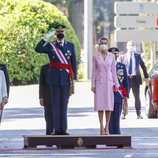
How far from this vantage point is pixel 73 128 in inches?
917

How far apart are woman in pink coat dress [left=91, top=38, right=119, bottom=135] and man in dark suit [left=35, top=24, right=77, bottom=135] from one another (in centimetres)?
66

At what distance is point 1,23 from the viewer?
47.6 meters

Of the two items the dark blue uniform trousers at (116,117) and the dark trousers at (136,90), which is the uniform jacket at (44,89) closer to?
the dark blue uniform trousers at (116,117)

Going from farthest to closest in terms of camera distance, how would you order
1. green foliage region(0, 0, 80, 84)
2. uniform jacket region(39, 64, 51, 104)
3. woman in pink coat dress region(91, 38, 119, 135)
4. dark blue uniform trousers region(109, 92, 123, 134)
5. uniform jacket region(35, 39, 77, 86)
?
green foliage region(0, 0, 80, 84) < dark blue uniform trousers region(109, 92, 123, 134) < woman in pink coat dress region(91, 38, 119, 135) < uniform jacket region(39, 64, 51, 104) < uniform jacket region(35, 39, 77, 86)

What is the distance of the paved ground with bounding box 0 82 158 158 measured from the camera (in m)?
17.5

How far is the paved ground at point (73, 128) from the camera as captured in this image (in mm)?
17531

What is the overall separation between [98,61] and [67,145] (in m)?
2.01

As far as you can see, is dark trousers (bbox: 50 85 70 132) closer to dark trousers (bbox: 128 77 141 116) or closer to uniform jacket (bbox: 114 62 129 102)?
uniform jacket (bbox: 114 62 129 102)

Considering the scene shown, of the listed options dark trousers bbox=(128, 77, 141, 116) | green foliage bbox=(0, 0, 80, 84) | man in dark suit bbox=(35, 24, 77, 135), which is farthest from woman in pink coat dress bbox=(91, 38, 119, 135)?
green foliage bbox=(0, 0, 80, 84)

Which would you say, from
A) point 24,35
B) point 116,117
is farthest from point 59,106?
point 24,35

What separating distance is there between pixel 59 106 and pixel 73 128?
4510mm

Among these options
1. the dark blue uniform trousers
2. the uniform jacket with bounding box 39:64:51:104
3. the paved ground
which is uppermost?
the uniform jacket with bounding box 39:64:51:104

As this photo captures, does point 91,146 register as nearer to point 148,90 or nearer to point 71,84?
point 71,84

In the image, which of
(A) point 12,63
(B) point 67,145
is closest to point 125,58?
(B) point 67,145
